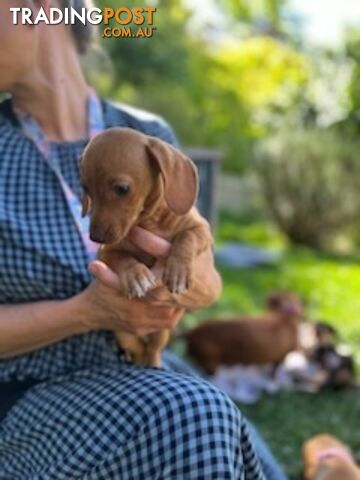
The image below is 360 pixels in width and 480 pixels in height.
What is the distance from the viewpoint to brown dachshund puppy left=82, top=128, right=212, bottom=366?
1.47 meters

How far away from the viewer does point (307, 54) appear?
48.7 feet

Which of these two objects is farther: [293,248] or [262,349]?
[293,248]

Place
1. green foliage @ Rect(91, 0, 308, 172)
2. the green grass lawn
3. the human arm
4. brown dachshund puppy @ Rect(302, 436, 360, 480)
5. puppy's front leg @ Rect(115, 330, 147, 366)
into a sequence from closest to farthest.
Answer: the human arm → puppy's front leg @ Rect(115, 330, 147, 366) → brown dachshund puppy @ Rect(302, 436, 360, 480) → the green grass lawn → green foliage @ Rect(91, 0, 308, 172)

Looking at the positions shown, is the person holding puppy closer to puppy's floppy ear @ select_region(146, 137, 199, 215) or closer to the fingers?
the fingers

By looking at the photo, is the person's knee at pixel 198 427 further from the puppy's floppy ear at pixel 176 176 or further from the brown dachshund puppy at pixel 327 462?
the brown dachshund puppy at pixel 327 462

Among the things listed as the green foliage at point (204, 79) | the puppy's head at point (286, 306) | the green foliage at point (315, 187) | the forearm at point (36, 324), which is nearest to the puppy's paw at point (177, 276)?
the forearm at point (36, 324)

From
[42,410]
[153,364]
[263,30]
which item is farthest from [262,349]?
[263,30]

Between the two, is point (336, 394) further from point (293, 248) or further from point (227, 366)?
point (293, 248)

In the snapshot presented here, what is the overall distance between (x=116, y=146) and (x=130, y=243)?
250 millimetres

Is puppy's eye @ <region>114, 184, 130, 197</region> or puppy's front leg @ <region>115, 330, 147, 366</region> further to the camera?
puppy's front leg @ <region>115, 330, 147, 366</region>

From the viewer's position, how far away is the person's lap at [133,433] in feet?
5.01

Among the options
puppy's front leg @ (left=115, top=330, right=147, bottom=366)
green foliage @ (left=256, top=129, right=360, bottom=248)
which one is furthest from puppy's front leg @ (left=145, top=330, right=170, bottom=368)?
green foliage @ (left=256, top=129, right=360, bottom=248)

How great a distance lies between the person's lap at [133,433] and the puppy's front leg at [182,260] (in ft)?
0.61

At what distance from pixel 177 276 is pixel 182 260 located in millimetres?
36
